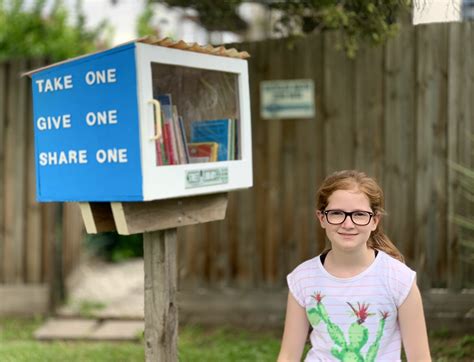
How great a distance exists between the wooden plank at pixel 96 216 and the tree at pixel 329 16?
5.78 feet

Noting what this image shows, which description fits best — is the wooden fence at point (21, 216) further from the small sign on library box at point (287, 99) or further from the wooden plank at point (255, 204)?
the small sign on library box at point (287, 99)

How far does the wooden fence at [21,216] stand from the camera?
6.30 m

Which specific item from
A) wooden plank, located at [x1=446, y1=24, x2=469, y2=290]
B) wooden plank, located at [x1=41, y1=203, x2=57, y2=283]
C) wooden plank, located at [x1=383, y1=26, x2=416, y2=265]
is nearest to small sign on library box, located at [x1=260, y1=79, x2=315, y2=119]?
wooden plank, located at [x1=383, y1=26, x2=416, y2=265]

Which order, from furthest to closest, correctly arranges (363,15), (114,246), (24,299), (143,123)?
(114,246)
(24,299)
(363,15)
(143,123)

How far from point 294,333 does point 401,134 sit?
10.6 feet

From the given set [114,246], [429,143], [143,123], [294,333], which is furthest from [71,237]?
[294,333]

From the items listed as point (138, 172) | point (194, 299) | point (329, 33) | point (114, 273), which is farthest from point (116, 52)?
point (114, 273)

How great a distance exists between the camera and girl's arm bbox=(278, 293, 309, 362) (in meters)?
2.53

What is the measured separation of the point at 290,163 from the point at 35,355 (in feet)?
8.22

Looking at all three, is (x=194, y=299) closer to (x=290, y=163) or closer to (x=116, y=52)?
(x=290, y=163)

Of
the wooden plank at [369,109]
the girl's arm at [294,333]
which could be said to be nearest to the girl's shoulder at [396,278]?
the girl's arm at [294,333]

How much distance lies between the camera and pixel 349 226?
243cm

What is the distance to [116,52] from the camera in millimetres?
2803

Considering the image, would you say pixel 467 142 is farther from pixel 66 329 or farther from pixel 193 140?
pixel 66 329
